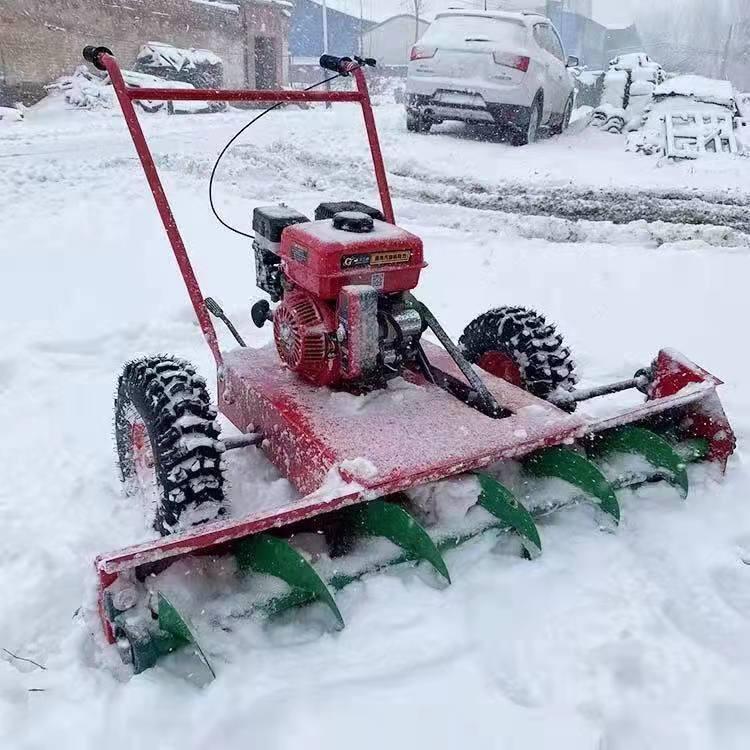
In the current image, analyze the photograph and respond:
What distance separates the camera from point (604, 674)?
7.02ft

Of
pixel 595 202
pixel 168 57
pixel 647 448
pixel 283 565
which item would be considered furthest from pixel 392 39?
pixel 283 565

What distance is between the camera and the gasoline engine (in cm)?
282

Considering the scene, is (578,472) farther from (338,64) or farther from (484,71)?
(484,71)

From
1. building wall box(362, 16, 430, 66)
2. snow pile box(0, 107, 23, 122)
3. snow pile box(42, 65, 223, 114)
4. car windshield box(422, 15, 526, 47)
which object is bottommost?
snow pile box(0, 107, 23, 122)

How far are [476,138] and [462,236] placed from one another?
16.3 ft

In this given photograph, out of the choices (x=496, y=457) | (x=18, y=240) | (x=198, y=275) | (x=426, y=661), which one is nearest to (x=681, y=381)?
(x=496, y=457)

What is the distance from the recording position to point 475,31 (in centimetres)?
1032

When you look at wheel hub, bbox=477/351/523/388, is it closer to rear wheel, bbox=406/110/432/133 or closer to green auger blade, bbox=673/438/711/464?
green auger blade, bbox=673/438/711/464

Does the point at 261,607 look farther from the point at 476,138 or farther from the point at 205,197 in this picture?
the point at 476,138

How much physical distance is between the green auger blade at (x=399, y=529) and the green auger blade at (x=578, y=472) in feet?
1.99

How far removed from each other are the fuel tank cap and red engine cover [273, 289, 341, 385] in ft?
0.96

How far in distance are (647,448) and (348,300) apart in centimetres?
122

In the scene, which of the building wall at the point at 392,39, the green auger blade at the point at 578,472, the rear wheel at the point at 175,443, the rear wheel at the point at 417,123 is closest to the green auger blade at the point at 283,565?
the rear wheel at the point at 175,443

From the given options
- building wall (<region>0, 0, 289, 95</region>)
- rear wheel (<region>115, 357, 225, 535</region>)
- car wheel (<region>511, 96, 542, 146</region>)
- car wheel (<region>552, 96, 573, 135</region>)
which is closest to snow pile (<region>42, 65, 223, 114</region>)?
building wall (<region>0, 0, 289, 95</region>)
